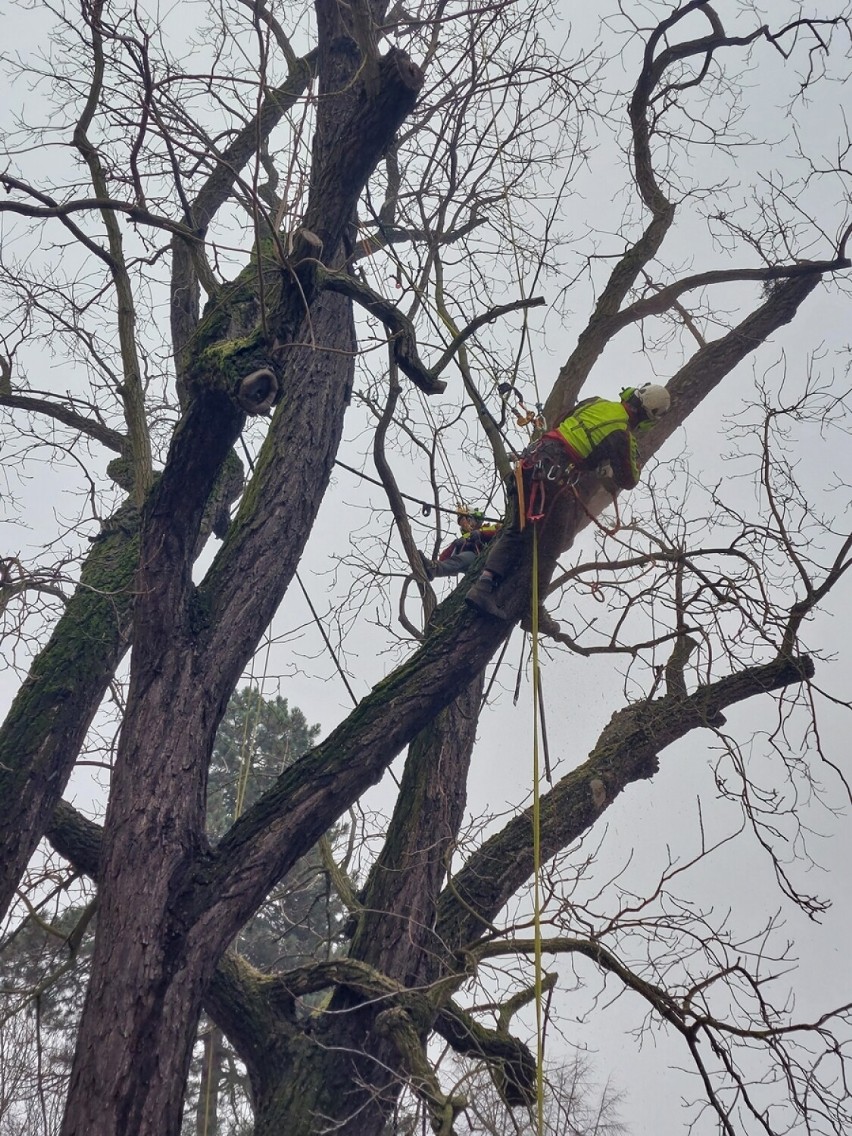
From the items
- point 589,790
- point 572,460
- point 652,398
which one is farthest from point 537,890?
point 652,398

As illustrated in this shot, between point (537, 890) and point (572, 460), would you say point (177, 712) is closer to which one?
point (537, 890)

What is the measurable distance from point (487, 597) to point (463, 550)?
1.80 metres

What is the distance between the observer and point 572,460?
414cm

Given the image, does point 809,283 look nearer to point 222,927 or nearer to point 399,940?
point 399,940

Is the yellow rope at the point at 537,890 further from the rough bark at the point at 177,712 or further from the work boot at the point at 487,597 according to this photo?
the rough bark at the point at 177,712

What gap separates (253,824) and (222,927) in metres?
0.36

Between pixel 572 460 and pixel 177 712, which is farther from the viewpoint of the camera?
pixel 572 460

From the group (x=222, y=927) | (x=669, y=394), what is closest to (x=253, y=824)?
(x=222, y=927)

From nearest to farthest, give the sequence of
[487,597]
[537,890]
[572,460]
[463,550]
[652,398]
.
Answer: [537,890] → [487,597] → [572,460] → [652,398] → [463,550]

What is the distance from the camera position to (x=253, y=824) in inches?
137

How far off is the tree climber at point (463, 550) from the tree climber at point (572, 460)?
1.00 meters

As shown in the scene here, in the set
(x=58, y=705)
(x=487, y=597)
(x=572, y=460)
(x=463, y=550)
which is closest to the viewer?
(x=487, y=597)

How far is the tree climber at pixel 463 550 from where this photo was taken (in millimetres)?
5375

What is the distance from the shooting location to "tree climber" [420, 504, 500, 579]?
17.6 feet
